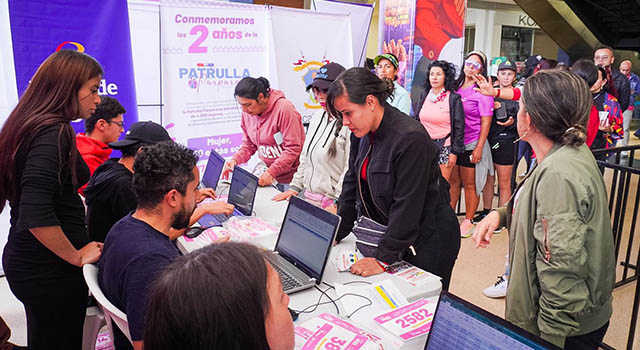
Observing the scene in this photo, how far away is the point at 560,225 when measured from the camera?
1.31 metres

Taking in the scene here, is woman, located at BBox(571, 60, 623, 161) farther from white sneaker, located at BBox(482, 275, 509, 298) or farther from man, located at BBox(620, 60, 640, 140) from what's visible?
white sneaker, located at BBox(482, 275, 509, 298)

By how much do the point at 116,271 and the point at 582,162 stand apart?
1443 millimetres


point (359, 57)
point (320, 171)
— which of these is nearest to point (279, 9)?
point (359, 57)

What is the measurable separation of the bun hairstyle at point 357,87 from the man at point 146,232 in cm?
64

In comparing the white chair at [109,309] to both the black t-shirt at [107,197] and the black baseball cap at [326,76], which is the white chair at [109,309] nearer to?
the black t-shirt at [107,197]

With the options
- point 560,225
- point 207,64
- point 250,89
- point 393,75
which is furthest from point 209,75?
point 560,225

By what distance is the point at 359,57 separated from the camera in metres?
5.62

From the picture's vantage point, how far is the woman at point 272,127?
3.14m

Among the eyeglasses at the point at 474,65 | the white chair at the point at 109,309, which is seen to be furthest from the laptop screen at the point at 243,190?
the eyeglasses at the point at 474,65

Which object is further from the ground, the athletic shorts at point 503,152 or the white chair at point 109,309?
the athletic shorts at point 503,152

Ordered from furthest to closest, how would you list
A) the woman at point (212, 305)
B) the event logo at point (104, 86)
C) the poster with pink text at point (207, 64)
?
the poster with pink text at point (207, 64), the event logo at point (104, 86), the woman at point (212, 305)

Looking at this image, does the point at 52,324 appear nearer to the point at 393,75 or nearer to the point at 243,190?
the point at 243,190

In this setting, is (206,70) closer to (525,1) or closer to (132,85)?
(132,85)

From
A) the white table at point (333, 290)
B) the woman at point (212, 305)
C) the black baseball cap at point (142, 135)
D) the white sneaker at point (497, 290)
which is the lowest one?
the white sneaker at point (497, 290)
